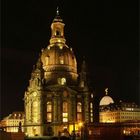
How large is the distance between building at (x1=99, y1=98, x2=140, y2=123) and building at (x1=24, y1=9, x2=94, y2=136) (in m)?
55.1

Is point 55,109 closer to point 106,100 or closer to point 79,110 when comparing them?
point 79,110

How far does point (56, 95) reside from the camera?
381ft

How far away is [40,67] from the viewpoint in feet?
393

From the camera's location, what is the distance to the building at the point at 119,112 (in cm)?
17718

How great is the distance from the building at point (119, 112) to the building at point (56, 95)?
55142 millimetres

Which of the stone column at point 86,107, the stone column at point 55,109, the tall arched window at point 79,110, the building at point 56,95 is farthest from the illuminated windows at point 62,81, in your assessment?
the tall arched window at point 79,110

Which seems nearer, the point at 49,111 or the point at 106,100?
the point at 49,111

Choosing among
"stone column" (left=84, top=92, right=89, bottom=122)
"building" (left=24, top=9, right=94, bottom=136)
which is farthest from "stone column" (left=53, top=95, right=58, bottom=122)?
"stone column" (left=84, top=92, right=89, bottom=122)

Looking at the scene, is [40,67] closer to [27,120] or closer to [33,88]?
[33,88]

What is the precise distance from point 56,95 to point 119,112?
68.5 meters

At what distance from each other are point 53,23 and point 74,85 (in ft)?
65.3

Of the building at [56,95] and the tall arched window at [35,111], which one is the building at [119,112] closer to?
the building at [56,95]

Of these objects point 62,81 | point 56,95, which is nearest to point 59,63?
point 62,81

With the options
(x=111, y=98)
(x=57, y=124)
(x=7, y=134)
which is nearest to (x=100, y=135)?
(x=7, y=134)
